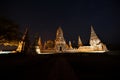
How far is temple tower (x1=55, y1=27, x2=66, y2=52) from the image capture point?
2012 inches

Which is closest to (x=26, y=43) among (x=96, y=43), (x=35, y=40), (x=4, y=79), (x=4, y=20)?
(x=35, y=40)

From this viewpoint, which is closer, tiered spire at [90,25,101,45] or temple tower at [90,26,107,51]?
temple tower at [90,26,107,51]

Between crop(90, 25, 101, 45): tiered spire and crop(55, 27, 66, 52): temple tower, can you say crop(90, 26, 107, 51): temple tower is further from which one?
crop(55, 27, 66, 52): temple tower

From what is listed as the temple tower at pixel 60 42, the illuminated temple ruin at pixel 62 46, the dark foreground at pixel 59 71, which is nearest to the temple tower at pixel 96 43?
the illuminated temple ruin at pixel 62 46

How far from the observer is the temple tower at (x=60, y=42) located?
51.1 meters

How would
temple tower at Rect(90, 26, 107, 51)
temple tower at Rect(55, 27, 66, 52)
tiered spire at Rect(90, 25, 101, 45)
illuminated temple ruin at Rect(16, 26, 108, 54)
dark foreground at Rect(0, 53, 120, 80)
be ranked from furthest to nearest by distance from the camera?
temple tower at Rect(55, 27, 66, 52) < tiered spire at Rect(90, 25, 101, 45) < illuminated temple ruin at Rect(16, 26, 108, 54) < temple tower at Rect(90, 26, 107, 51) < dark foreground at Rect(0, 53, 120, 80)

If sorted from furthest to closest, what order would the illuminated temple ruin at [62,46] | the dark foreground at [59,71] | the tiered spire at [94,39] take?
1. the tiered spire at [94,39]
2. the illuminated temple ruin at [62,46]
3. the dark foreground at [59,71]

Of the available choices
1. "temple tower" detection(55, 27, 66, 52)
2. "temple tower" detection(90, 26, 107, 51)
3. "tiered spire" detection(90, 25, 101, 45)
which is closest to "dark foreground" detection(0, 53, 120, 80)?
"temple tower" detection(90, 26, 107, 51)

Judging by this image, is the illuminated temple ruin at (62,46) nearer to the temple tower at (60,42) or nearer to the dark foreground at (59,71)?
the temple tower at (60,42)

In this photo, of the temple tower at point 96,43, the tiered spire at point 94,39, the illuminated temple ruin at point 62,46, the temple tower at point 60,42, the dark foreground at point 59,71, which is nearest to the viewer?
the dark foreground at point 59,71

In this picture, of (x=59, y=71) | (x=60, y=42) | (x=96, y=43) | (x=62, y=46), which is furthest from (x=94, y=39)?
(x=59, y=71)

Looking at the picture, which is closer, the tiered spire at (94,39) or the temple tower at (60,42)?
the tiered spire at (94,39)

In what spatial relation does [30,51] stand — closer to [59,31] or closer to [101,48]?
[59,31]

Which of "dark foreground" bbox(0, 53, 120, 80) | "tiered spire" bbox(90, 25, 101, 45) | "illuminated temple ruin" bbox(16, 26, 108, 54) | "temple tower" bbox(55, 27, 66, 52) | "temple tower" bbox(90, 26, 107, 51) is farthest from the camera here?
"temple tower" bbox(55, 27, 66, 52)
